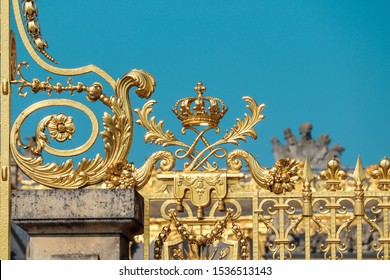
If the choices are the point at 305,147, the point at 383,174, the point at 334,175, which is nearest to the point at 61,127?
the point at 334,175

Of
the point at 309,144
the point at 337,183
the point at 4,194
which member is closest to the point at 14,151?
the point at 4,194

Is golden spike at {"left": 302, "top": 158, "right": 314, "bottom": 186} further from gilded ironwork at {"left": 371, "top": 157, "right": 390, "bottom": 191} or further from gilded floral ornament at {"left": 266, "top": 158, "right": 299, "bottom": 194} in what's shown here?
gilded ironwork at {"left": 371, "top": 157, "right": 390, "bottom": 191}

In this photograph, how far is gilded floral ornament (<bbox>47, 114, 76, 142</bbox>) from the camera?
10.6 metres

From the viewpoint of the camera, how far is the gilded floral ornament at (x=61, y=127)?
34.7 feet

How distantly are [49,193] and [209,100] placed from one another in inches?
51.4

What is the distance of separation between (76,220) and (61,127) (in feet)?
2.37

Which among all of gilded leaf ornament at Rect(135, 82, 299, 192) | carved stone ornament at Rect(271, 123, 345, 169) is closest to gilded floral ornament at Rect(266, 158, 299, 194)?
gilded leaf ornament at Rect(135, 82, 299, 192)

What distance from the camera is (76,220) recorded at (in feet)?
33.8

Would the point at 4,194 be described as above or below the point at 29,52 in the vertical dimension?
below

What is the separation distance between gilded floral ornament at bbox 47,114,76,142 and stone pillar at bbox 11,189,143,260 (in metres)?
0.42

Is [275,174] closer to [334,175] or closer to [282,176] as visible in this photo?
[282,176]

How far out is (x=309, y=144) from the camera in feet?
99.5

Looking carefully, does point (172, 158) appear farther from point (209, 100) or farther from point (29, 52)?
point (29, 52)
